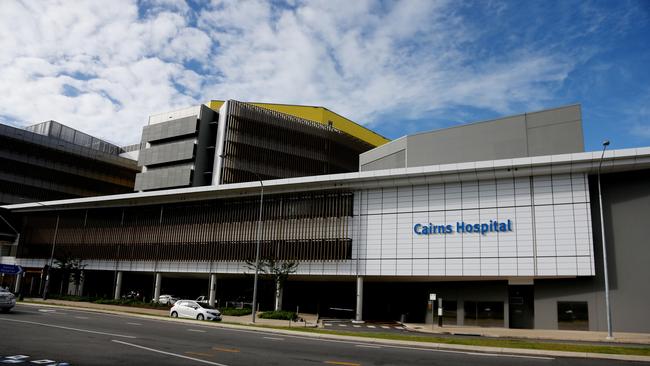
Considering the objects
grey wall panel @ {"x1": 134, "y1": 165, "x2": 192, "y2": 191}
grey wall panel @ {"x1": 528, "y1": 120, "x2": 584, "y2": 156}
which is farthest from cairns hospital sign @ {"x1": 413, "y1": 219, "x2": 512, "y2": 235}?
grey wall panel @ {"x1": 134, "y1": 165, "x2": 192, "y2": 191}

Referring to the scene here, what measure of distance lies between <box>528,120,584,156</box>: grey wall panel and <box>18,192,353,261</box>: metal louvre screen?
16007 mm

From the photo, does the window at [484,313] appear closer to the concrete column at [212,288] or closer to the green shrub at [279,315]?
the green shrub at [279,315]

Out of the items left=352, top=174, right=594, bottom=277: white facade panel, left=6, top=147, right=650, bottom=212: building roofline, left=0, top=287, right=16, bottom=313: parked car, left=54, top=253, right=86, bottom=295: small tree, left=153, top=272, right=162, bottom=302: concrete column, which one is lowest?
left=0, top=287, right=16, bottom=313: parked car

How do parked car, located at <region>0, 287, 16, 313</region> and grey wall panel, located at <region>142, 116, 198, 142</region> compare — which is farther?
grey wall panel, located at <region>142, 116, 198, 142</region>

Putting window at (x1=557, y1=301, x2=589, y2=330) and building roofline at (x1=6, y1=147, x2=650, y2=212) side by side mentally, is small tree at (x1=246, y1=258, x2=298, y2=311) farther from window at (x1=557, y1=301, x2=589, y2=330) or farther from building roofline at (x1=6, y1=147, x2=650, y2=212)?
window at (x1=557, y1=301, x2=589, y2=330)

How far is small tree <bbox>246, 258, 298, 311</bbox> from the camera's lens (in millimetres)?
45031

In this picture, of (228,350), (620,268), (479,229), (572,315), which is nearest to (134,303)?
(479,229)

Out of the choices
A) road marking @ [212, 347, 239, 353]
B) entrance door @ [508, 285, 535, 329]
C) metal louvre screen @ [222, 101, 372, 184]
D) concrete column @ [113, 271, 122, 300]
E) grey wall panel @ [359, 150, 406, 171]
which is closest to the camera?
road marking @ [212, 347, 239, 353]

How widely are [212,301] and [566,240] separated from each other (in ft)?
108

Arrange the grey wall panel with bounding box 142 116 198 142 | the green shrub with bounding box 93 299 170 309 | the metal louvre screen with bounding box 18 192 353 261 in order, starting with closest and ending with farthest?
the metal louvre screen with bounding box 18 192 353 261
the green shrub with bounding box 93 299 170 309
the grey wall panel with bounding box 142 116 198 142

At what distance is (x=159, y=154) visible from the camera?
75688 mm

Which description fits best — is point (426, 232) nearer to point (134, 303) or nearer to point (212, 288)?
point (212, 288)

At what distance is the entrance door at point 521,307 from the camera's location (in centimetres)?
3897

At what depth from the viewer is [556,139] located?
40406 mm
